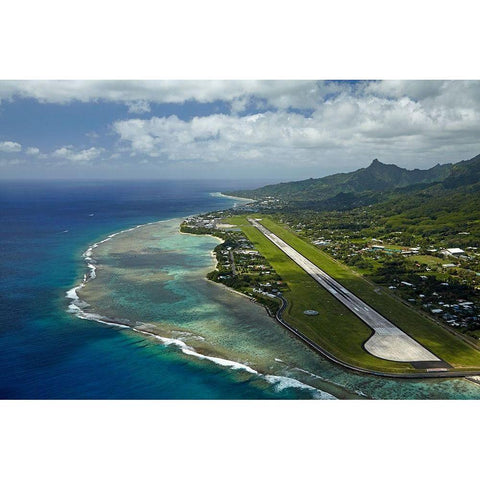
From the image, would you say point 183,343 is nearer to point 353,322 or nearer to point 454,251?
point 353,322

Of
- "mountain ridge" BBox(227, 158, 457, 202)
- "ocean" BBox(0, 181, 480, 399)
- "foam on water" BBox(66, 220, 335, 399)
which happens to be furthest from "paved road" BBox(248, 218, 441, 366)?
"mountain ridge" BBox(227, 158, 457, 202)

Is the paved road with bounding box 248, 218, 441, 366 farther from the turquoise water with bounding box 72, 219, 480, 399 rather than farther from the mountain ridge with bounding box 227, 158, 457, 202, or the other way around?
the mountain ridge with bounding box 227, 158, 457, 202

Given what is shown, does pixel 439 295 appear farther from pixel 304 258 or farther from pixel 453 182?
pixel 453 182

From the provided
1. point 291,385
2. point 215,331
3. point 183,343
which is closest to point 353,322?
point 291,385

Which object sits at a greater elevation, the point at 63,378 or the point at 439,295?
the point at 439,295

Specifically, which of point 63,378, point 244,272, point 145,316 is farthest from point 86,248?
point 63,378

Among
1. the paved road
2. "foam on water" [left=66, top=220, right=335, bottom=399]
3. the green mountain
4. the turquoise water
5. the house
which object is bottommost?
"foam on water" [left=66, top=220, right=335, bottom=399]
